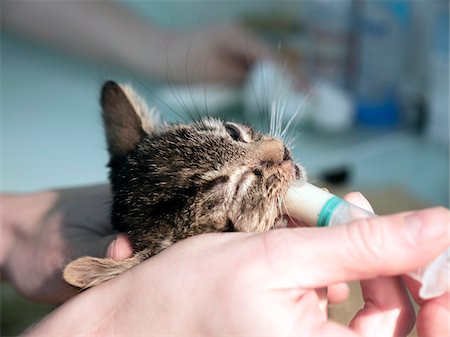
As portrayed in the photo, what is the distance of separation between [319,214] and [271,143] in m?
0.19

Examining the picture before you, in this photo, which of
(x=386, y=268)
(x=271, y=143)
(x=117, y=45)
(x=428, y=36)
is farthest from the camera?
(x=117, y=45)

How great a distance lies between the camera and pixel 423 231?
691 mm

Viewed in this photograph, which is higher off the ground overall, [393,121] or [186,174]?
[186,174]

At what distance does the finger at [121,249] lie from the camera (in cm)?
89

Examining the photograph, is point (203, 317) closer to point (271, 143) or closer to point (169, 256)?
point (169, 256)

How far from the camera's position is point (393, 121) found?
2.00 meters

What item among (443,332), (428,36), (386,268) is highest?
(428,36)

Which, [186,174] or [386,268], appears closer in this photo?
[386,268]

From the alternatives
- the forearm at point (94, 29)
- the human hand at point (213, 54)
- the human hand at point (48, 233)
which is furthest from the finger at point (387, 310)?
the forearm at point (94, 29)

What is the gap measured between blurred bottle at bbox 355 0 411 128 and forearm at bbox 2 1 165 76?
720 millimetres

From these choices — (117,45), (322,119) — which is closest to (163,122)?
(322,119)

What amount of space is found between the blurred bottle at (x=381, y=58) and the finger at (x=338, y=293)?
1.12m

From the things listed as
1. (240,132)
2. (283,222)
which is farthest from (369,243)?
(240,132)

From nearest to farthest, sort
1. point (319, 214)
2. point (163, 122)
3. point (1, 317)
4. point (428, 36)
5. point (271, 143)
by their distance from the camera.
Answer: point (319, 214)
point (271, 143)
point (163, 122)
point (1, 317)
point (428, 36)
